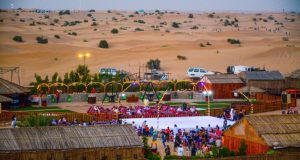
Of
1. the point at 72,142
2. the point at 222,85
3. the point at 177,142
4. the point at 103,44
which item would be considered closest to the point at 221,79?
the point at 222,85

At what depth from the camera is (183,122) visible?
38.9 meters

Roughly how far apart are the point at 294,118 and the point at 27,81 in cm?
3593

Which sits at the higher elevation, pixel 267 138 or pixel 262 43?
pixel 262 43

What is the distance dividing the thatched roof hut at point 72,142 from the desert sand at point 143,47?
3572cm

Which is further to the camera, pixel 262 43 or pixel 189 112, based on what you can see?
pixel 262 43

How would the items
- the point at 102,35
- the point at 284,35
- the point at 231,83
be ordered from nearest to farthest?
the point at 231,83, the point at 102,35, the point at 284,35

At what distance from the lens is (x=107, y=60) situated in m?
77.8

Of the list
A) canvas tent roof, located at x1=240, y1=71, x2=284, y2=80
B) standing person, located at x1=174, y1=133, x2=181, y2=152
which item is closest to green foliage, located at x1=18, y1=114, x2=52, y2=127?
standing person, located at x1=174, y1=133, x2=181, y2=152

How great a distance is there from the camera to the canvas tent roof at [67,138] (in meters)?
25.8

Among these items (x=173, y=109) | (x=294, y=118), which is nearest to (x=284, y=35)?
(x=173, y=109)

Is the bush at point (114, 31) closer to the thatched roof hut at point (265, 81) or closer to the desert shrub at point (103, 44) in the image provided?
the desert shrub at point (103, 44)

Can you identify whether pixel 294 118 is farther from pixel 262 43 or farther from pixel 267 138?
pixel 262 43

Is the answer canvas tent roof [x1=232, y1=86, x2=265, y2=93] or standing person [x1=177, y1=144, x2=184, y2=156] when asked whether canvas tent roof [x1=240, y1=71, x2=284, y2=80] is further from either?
standing person [x1=177, y1=144, x2=184, y2=156]

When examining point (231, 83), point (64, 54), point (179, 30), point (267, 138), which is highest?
point (179, 30)
